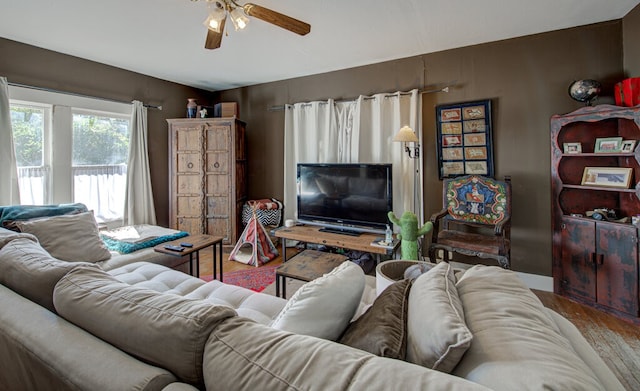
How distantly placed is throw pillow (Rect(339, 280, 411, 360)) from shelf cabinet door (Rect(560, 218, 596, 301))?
2.25 m

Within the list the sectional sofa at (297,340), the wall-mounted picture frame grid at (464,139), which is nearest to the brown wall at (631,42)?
the wall-mounted picture frame grid at (464,139)

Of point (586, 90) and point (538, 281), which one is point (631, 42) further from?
point (538, 281)

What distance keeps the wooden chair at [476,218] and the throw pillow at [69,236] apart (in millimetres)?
2896

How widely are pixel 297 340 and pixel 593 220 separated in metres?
2.79

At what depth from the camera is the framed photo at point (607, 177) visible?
2.25 m

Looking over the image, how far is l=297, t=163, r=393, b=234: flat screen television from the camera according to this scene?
10.6 ft

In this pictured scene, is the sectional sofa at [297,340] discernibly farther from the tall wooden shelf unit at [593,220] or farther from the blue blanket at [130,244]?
the tall wooden shelf unit at [593,220]

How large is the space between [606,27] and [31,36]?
524 cm

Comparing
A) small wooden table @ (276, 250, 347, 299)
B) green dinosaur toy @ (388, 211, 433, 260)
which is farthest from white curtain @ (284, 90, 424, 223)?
small wooden table @ (276, 250, 347, 299)

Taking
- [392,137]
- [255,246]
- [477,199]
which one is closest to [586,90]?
[477,199]

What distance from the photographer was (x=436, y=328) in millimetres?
721

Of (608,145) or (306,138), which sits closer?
(608,145)

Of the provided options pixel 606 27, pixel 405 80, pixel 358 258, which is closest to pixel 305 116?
pixel 405 80

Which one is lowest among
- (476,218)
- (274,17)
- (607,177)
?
(476,218)
